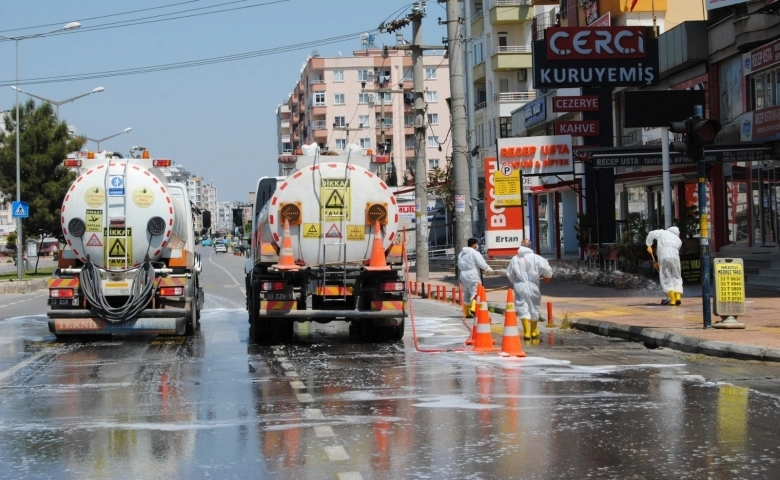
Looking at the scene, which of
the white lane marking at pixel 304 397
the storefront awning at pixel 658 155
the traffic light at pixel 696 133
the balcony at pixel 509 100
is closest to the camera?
the white lane marking at pixel 304 397

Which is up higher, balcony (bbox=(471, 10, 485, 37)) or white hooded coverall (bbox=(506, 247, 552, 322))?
balcony (bbox=(471, 10, 485, 37))

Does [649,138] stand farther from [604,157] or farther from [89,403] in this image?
[89,403]

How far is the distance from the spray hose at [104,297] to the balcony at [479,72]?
50.8 meters

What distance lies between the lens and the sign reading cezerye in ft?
99.7

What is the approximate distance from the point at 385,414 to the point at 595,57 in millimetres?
22837

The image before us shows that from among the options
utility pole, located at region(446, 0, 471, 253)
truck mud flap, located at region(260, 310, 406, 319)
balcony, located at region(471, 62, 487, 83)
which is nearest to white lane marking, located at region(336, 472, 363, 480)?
truck mud flap, located at region(260, 310, 406, 319)

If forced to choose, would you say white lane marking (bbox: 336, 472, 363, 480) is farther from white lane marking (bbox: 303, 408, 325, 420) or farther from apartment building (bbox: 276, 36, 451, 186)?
apartment building (bbox: 276, 36, 451, 186)

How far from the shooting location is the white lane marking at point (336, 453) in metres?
7.77

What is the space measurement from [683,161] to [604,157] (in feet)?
10.0

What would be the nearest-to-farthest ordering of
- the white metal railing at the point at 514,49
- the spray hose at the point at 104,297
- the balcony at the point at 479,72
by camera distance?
the spray hose at the point at 104,297
the white metal railing at the point at 514,49
the balcony at the point at 479,72

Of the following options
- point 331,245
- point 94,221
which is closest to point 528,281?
point 331,245

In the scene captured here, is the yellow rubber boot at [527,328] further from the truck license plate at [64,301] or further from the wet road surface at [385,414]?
the truck license plate at [64,301]

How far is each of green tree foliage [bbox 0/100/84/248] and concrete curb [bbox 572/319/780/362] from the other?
36200 millimetres

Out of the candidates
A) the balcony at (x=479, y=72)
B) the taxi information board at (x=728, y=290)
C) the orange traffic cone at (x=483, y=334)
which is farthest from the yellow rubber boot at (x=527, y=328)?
the balcony at (x=479, y=72)
